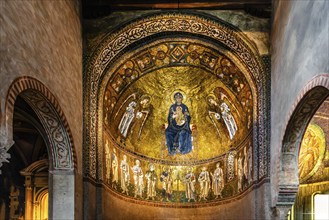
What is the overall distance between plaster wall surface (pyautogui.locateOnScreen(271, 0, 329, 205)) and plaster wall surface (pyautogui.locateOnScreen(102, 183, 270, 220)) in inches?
47.6

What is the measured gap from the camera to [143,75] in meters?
18.7

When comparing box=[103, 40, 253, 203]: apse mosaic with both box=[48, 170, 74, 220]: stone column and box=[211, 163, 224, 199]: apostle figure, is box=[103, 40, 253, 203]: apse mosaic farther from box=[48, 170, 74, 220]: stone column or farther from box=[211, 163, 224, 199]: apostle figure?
box=[48, 170, 74, 220]: stone column

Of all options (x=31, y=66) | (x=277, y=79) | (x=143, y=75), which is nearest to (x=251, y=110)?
(x=277, y=79)

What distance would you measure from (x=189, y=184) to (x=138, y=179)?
1.74 m

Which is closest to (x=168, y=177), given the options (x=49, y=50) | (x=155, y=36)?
(x=155, y=36)

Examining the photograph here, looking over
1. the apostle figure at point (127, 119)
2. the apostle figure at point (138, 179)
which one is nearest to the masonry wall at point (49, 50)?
the apostle figure at point (127, 119)

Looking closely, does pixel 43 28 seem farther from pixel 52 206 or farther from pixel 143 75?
pixel 143 75

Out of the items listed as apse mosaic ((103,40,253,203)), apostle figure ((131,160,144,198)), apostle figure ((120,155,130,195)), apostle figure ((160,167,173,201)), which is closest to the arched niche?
apse mosaic ((103,40,253,203))

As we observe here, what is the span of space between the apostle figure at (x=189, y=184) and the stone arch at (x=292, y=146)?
513 cm

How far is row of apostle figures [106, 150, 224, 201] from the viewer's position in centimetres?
1905

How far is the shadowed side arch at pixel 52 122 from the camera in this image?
40.3ft

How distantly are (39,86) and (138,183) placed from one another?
7.95m

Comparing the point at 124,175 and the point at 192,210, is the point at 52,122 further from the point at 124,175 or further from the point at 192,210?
the point at 192,210

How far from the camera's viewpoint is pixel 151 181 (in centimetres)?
1988
